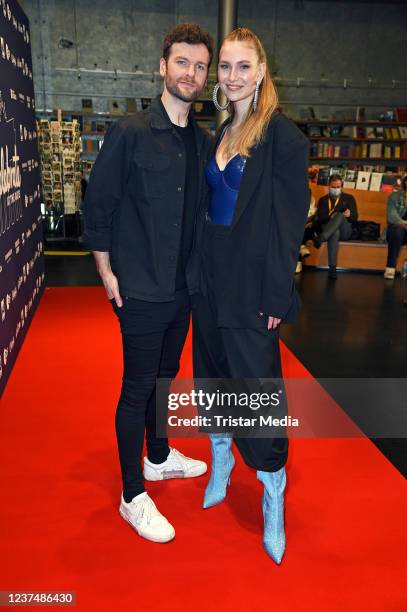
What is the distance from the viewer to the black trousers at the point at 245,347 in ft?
6.04

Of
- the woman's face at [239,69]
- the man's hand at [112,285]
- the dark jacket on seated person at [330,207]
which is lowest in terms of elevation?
the dark jacket on seated person at [330,207]

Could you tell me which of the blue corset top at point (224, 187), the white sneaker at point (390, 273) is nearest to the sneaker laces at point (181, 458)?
the blue corset top at point (224, 187)

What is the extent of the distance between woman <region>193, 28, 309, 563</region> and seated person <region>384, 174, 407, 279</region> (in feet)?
19.0

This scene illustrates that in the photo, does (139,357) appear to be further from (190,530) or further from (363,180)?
(363,180)

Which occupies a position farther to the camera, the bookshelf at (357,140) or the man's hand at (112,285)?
the bookshelf at (357,140)

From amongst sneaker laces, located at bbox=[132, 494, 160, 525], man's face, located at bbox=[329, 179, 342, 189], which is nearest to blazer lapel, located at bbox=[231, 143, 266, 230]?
sneaker laces, located at bbox=[132, 494, 160, 525]

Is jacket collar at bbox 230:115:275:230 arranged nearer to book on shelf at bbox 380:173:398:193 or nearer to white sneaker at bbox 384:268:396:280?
white sneaker at bbox 384:268:396:280

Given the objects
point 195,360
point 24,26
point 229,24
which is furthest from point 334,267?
point 195,360

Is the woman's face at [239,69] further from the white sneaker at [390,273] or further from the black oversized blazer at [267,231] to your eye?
the white sneaker at [390,273]

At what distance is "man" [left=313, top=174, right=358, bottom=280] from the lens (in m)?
7.31

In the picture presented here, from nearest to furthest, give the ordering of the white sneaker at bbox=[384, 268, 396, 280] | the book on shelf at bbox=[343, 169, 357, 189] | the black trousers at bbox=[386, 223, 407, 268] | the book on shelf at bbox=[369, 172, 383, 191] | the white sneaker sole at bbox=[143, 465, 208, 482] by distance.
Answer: the white sneaker sole at bbox=[143, 465, 208, 482], the black trousers at bbox=[386, 223, 407, 268], the white sneaker at bbox=[384, 268, 396, 280], the book on shelf at bbox=[369, 172, 383, 191], the book on shelf at bbox=[343, 169, 357, 189]

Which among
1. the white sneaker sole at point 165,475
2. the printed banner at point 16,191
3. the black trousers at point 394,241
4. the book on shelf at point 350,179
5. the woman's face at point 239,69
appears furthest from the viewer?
the book on shelf at point 350,179

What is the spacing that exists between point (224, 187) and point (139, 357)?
66 centimetres

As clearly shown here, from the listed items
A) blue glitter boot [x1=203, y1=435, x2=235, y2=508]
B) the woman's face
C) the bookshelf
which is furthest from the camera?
the bookshelf
